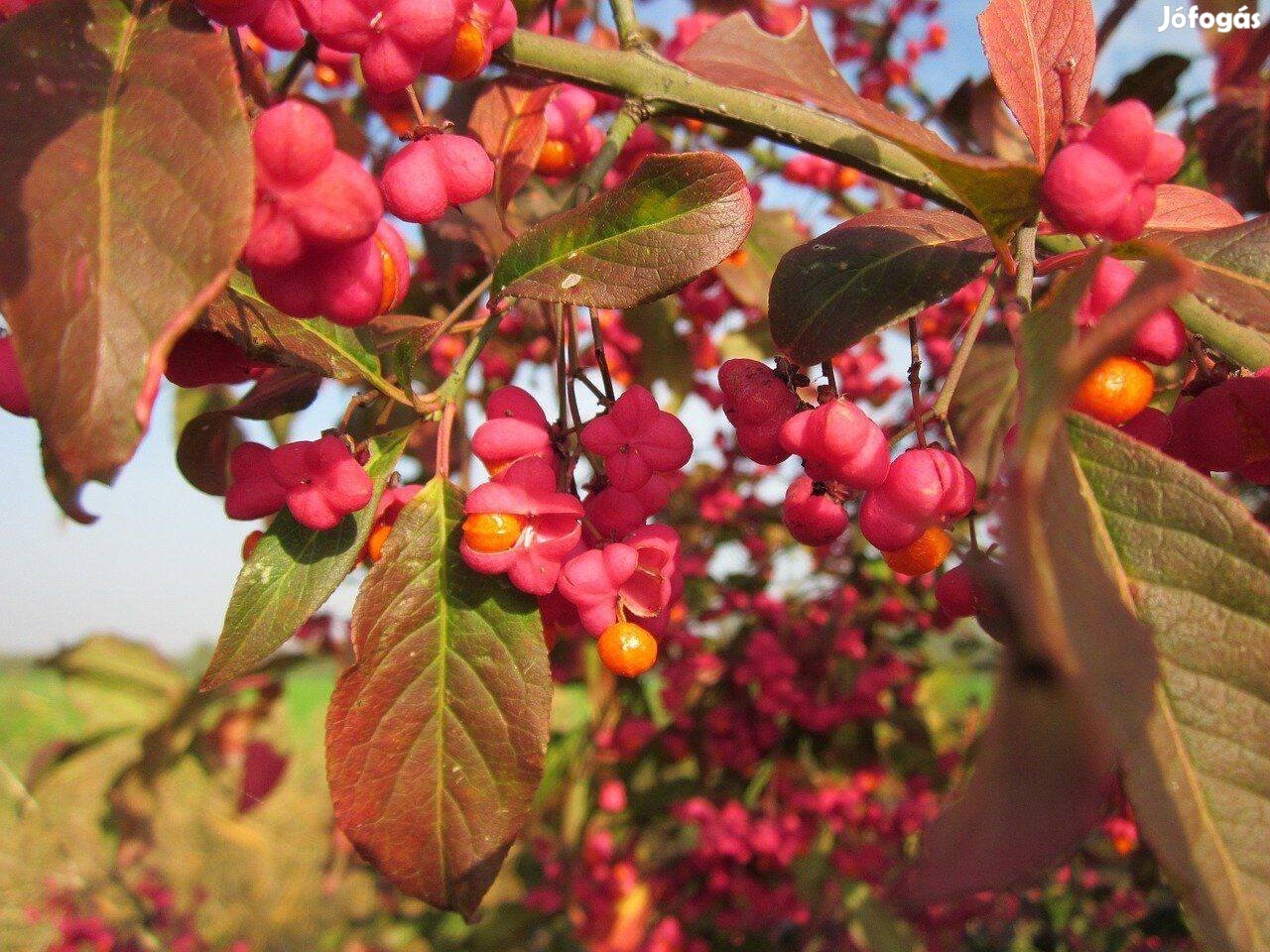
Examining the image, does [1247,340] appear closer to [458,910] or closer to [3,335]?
[458,910]

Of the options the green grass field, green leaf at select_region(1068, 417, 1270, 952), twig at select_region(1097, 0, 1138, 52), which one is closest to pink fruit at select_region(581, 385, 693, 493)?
green leaf at select_region(1068, 417, 1270, 952)

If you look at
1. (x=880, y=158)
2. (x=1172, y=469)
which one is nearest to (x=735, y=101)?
(x=880, y=158)

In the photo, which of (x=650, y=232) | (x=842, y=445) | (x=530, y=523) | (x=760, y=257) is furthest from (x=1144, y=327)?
(x=760, y=257)

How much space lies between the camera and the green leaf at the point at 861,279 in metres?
0.76

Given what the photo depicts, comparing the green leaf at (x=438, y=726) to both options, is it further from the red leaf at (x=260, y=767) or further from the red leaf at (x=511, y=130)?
the red leaf at (x=260, y=767)

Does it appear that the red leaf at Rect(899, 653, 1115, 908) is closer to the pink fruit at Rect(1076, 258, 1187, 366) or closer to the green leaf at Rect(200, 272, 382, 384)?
the pink fruit at Rect(1076, 258, 1187, 366)

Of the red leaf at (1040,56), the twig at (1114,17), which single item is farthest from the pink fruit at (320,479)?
the twig at (1114,17)

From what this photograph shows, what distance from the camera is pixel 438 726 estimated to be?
0.75 m

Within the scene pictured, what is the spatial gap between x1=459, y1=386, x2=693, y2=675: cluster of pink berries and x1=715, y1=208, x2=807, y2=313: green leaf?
3.15 ft

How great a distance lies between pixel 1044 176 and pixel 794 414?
26 cm

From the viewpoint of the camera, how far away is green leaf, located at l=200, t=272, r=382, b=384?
0.62 metres

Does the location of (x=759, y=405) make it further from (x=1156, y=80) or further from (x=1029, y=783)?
(x=1156, y=80)

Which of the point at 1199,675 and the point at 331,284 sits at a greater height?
the point at 331,284

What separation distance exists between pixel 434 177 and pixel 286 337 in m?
0.17
